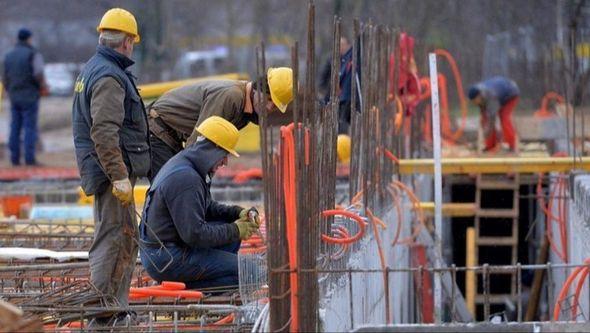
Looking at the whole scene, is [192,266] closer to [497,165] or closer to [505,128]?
[497,165]

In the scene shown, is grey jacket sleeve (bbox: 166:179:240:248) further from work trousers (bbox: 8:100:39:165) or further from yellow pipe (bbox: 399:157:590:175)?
work trousers (bbox: 8:100:39:165)

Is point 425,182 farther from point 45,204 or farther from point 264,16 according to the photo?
point 264,16

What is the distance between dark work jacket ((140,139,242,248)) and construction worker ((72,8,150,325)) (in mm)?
190

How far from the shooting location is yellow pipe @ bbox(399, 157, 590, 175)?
14398mm

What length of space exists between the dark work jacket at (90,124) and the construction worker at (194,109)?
1.14 meters

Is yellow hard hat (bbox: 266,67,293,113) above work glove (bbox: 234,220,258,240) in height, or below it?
above

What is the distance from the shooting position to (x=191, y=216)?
8523 mm

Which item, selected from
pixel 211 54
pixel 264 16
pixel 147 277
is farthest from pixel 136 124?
pixel 211 54

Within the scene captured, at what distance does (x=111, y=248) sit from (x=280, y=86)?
182 centimetres

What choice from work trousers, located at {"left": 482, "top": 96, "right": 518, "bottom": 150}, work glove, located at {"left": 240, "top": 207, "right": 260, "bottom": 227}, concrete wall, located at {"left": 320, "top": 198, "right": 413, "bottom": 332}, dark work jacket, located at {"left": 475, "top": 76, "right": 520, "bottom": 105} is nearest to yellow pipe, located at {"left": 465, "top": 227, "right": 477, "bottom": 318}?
concrete wall, located at {"left": 320, "top": 198, "right": 413, "bottom": 332}

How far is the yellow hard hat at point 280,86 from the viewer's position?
9.48m

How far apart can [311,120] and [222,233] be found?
5.47 ft

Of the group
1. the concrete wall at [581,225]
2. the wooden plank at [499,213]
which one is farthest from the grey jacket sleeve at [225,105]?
the wooden plank at [499,213]

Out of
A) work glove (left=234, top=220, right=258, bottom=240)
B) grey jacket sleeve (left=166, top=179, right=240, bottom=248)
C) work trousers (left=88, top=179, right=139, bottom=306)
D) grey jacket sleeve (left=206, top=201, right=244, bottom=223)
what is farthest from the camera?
grey jacket sleeve (left=206, top=201, right=244, bottom=223)
